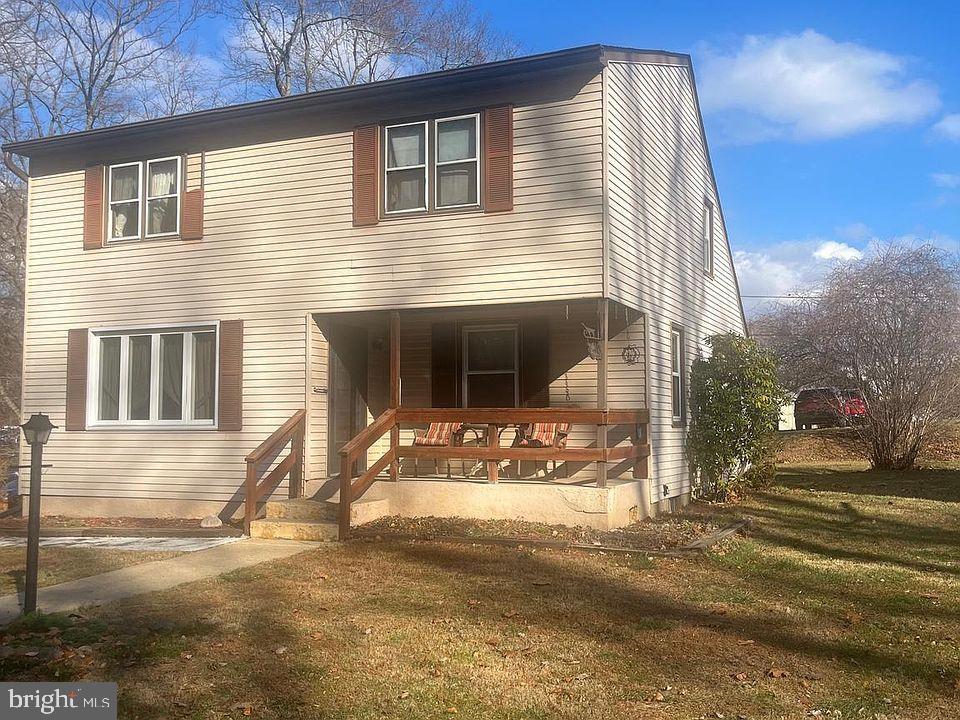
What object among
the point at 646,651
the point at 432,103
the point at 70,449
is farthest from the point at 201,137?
the point at 646,651

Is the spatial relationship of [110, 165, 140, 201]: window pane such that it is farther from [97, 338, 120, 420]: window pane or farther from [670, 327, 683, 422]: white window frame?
[670, 327, 683, 422]: white window frame

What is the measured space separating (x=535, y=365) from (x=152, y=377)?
5.45 meters

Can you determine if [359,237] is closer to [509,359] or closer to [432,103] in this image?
[432,103]

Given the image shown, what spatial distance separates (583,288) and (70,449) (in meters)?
8.01

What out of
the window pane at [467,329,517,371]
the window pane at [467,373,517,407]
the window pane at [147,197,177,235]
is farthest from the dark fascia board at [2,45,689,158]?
the window pane at [467,373,517,407]

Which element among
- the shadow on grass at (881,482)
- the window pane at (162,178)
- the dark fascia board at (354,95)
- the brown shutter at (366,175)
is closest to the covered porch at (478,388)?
the brown shutter at (366,175)

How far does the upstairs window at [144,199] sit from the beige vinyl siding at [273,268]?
272 millimetres

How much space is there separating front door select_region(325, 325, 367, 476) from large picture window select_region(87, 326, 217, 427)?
167 centimetres

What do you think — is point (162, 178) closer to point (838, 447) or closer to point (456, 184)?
point (456, 184)

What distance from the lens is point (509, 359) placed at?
12.9m

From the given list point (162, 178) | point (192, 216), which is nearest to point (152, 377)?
point (192, 216)

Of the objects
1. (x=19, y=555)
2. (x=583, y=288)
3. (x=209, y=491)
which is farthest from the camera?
(x=209, y=491)

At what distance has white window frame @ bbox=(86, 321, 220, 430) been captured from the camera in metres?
12.5

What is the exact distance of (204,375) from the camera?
41.2 ft
